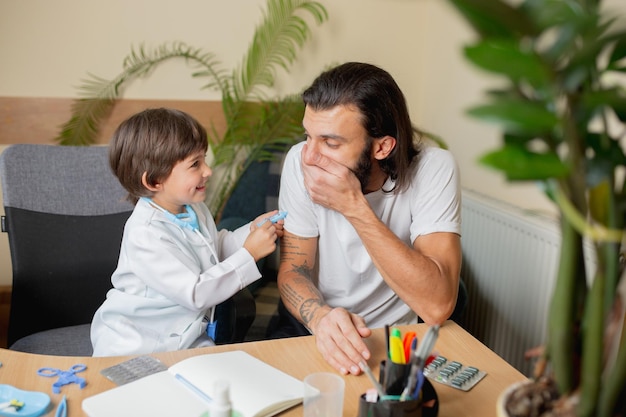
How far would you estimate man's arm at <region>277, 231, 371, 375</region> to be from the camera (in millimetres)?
1172

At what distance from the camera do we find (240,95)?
282 cm

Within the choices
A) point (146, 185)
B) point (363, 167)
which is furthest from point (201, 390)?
point (363, 167)

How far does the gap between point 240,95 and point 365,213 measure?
146 cm

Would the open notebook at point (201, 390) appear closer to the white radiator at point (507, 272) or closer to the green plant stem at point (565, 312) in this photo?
the green plant stem at point (565, 312)

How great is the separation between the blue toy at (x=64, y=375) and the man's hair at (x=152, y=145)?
22.5 inches

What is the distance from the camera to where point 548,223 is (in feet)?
6.53

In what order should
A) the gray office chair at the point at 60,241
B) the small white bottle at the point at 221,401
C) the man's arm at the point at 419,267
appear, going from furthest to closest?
the gray office chair at the point at 60,241, the man's arm at the point at 419,267, the small white bottle at the point at 221,401

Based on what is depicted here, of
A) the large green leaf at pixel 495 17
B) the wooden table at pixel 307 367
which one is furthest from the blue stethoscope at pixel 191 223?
the large green leaf at pixel 495 17

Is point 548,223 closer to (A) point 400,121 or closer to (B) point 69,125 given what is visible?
(A) point 400,121

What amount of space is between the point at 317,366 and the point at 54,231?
1031mm

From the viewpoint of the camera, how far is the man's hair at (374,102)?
1597 millimetres

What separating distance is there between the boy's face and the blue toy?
0.55 metres

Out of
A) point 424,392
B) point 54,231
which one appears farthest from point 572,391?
point 54,231

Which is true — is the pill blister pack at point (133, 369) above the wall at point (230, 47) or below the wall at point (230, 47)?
below
